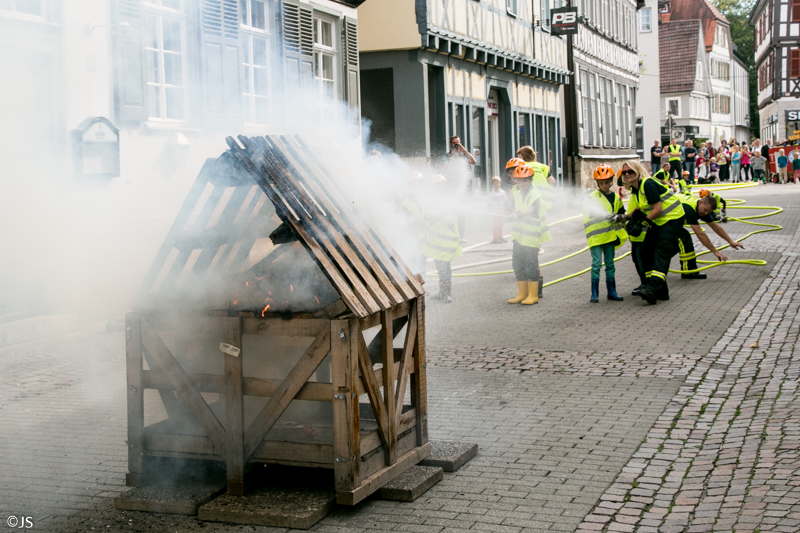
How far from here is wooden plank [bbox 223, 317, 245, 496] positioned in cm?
481

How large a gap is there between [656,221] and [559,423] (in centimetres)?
576

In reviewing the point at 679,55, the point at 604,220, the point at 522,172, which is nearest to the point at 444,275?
the point at 522,172

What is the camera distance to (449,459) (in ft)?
17.9

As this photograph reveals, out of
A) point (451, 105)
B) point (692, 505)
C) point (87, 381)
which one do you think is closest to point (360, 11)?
point (451, 105)

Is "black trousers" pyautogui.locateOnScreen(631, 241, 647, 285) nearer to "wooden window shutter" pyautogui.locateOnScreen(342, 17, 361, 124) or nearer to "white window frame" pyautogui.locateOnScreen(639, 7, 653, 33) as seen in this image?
"wooden window shutter" pyautogui.locateOnScreen(342, 17, 361, 124)

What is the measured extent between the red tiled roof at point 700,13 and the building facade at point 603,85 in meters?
35.1

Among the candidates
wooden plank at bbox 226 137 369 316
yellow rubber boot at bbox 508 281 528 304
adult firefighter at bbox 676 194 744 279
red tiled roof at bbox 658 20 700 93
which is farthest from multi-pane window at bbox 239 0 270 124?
red tiled roof at bbox 658 20 700 93

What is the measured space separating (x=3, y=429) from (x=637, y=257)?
8.18 m

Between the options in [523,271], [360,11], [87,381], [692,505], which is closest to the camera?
[692,505]

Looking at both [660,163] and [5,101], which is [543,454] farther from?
[660,163]

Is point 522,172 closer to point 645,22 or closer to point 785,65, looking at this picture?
point 645,22

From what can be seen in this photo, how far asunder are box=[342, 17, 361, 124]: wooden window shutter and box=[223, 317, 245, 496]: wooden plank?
11990 millimetres

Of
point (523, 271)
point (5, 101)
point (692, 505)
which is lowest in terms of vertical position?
point (692, 505)

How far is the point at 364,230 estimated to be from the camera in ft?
18.0
